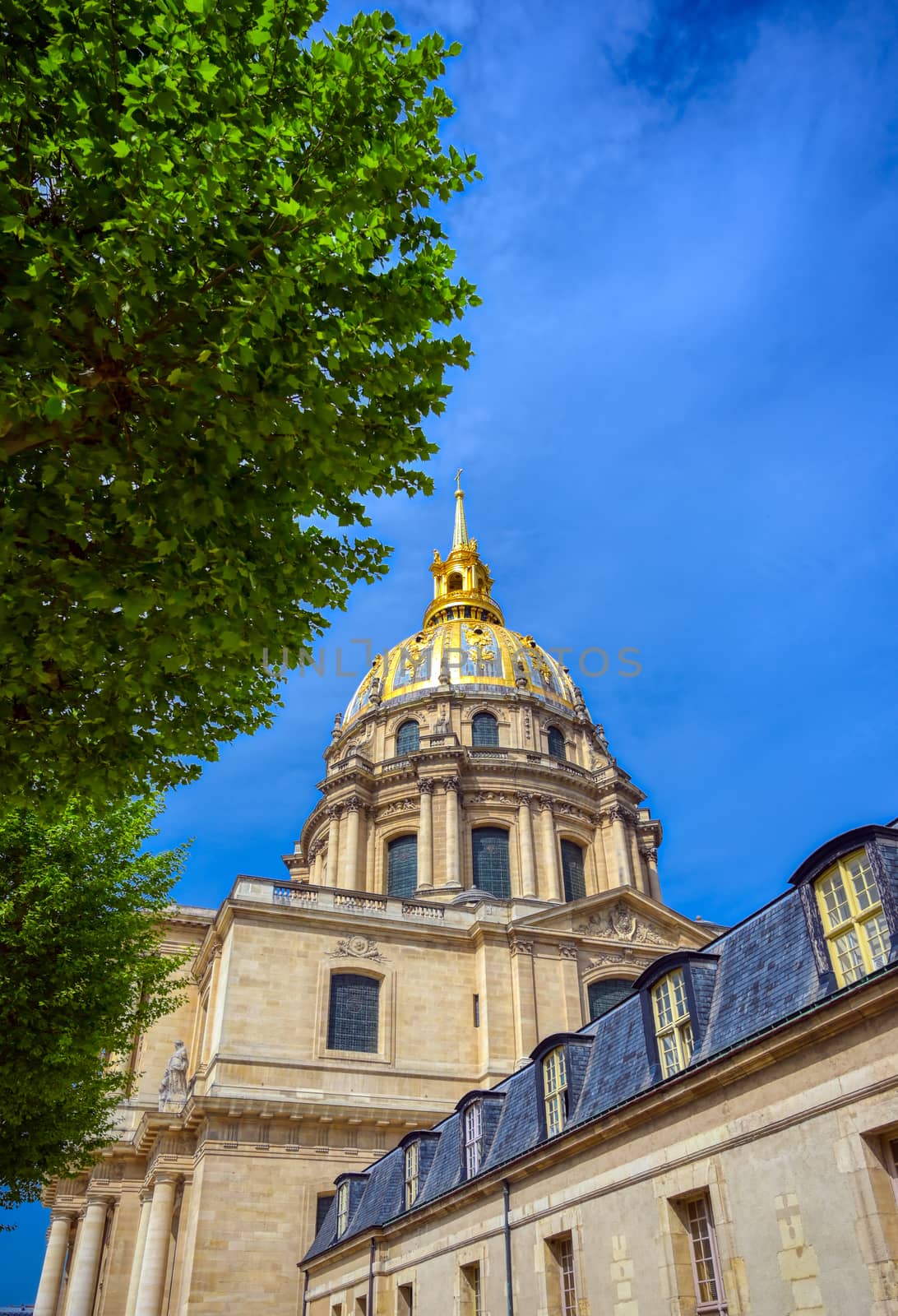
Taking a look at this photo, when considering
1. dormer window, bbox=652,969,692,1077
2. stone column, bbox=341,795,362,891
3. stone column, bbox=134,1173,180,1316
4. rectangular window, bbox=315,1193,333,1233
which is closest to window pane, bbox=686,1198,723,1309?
dormer window, bbox=652,969,692,1077

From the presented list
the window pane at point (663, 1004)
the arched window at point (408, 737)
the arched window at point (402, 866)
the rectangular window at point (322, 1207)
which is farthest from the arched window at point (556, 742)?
the window pane at point (663, 1004)

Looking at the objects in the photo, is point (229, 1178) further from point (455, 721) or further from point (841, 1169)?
point (455, 721)

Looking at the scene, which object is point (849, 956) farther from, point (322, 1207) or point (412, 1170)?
point (322, 1207)

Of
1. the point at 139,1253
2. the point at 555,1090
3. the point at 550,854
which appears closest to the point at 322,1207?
the point at 139,1253

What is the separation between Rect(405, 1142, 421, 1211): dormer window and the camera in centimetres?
1952

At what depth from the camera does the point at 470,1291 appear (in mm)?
15922

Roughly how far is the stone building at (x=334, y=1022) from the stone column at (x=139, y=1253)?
0.18 m

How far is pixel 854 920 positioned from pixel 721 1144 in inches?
114

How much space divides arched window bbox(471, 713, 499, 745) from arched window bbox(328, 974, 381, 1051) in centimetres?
2008

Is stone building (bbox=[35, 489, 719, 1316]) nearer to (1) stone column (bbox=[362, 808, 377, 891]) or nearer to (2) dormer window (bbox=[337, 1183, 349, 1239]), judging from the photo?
(1) stone column (bbox=[362, 808, 377, 891])

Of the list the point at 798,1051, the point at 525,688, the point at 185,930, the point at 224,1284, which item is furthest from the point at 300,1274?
the point at 525,688

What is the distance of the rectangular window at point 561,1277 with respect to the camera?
44.0 feet

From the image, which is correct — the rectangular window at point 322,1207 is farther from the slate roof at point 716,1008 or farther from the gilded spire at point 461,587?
the gilded spire at point 461,587

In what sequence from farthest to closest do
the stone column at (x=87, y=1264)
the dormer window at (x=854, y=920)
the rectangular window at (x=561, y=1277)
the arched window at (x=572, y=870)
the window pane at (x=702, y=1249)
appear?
the arched window at (x=572, y=870) → the stone column at (x=87, y=1264) → the rectangular window at (x=561, y=1277) → the window pane at (x=702, y=1249) → the dormer window at (x=854, y=920)
